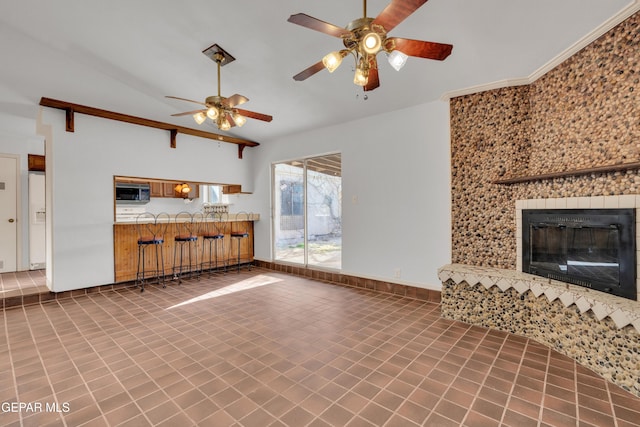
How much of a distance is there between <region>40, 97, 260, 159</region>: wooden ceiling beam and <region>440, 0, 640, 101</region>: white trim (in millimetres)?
4111

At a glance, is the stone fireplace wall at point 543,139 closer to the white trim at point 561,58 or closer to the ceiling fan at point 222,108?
the white trim at point 561,58

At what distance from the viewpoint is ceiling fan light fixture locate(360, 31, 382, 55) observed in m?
1.85

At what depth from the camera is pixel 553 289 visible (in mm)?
2660

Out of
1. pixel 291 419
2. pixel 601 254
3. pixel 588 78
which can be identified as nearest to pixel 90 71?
pixel 291 419

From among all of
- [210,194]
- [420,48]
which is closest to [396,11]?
[420,48]

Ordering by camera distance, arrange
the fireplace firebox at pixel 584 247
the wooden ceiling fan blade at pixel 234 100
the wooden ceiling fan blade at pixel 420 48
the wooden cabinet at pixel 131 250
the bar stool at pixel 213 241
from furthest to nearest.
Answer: the bar stool at pixel 213 241, the wooden cabinet at pixel 131 250, the wooden ceiling fan blade at pixel 234 100, the fireplace firebox at pixel 584 247, the wooden ceiling fan blade at pixel 420 48

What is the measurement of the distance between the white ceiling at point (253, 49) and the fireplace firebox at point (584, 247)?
154cm

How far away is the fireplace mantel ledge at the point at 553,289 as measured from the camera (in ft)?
6.95

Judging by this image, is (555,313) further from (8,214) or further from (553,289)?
(8,214)

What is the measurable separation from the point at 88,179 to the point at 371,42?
4621 millimetres

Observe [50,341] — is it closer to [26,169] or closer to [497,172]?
[26,169]

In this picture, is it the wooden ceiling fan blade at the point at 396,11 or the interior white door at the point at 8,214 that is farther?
the interior white door at the point at 8,214

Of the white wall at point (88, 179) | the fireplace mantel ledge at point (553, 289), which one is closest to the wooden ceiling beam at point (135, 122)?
the white wall at point (88, 179)

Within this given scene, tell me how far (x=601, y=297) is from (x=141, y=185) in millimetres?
7748
